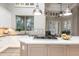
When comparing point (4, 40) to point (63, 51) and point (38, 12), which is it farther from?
A: point (63, 51)

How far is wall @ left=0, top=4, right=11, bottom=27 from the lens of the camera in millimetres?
7239

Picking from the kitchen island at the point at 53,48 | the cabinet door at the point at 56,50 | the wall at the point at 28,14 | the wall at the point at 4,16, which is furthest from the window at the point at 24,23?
the cabinet door at the point at 56,50

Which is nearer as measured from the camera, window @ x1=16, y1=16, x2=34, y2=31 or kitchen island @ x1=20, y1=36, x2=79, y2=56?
kitchen island @ x1=20, y1=36, x2=79, y2=56

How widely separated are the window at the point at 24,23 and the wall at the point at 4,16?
0.50 meters

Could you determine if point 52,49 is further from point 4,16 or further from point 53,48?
point 4,16

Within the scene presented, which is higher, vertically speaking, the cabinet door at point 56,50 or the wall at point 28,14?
the wall at point 28,14

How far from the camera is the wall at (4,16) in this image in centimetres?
724

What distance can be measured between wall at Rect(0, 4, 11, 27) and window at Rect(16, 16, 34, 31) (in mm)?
504

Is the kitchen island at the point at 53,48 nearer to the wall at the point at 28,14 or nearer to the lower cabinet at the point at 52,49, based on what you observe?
the lower cabinet at the point at 52,49

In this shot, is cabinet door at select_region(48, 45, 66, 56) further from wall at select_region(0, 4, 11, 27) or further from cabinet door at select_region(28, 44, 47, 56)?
wall at select_region(0, 4, 11, 27)

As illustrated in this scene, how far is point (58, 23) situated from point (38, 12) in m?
1.42

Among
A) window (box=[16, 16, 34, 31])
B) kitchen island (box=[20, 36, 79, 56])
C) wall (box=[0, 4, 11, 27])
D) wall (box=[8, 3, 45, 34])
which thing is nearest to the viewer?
kitchen island (box=[20, 36, 79, 56])

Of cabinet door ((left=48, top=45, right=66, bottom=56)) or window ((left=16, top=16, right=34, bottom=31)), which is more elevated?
window ((left=16, top=16, right=34, bottom=31))

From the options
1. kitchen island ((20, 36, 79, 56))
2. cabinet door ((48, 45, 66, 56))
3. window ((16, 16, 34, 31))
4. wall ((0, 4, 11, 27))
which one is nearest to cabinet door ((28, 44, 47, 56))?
kitchen island ((20, 36, 79, 56))
